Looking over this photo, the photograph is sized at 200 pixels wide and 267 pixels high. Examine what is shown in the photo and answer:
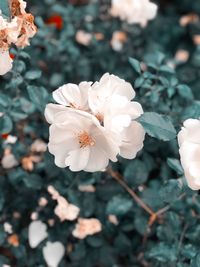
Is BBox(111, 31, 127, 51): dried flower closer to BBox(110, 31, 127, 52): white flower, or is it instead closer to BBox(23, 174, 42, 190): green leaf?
BBox(110, 31, 127, 52): white flower

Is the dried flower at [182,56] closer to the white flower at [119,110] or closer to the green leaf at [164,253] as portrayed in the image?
the green leaf at [164,253]

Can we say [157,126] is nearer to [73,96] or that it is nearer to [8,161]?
[73,96]

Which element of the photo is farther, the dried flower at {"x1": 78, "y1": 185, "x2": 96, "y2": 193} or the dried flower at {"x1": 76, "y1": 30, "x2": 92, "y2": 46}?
the dried flower at {"x1": 76, "y1": 30, "x2": 92, "y2": 46}

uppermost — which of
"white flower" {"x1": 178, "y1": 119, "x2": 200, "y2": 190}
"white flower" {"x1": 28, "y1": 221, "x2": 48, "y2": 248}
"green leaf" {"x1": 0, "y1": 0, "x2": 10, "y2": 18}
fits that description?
"green leaf" {"x1": 0, "y1": 0, "x2": 10, "y2": 18}

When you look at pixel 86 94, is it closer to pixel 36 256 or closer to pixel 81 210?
pixel 81 210

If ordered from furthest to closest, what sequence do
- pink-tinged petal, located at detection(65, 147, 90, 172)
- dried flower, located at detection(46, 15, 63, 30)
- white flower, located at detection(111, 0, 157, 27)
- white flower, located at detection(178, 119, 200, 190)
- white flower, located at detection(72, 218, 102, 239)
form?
dried flower, located at detection(46, 15, 63, 30), white flower, located at detection(111, 0, 157, 27), white flower, located at detection(72, 218, 102, 239), pink-tinged petal, located at detection(65, 147, 90, 172), white flower, located at detection(178, 119, 200, 190)

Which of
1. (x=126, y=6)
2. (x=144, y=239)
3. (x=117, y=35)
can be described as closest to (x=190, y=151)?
(x=144, y=239)

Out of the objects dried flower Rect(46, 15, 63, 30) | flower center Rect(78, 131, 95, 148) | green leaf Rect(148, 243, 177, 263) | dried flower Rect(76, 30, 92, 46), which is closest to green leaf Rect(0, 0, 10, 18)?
flower center Rect(78, 131, 95, 148)
